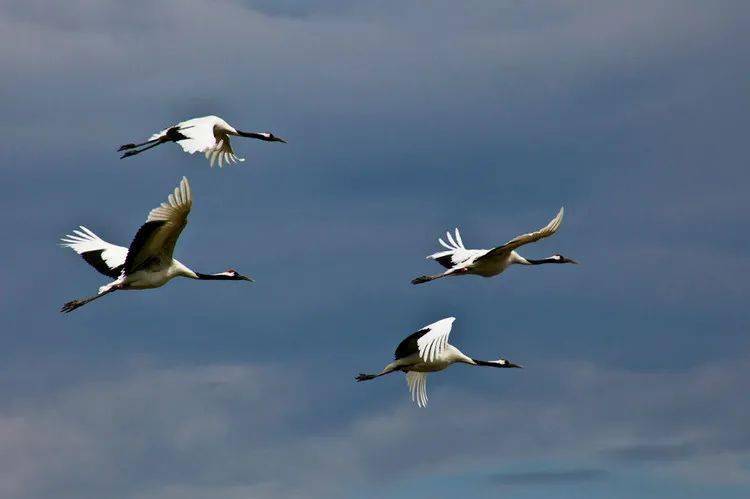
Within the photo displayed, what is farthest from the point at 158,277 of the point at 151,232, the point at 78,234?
the point at 78,234

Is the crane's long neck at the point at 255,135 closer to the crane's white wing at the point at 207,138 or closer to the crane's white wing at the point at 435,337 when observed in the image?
the crane's white wing at the point at 207,138

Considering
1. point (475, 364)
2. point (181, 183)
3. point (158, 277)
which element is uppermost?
point (181, 183)

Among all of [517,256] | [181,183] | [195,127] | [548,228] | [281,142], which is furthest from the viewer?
[281,142]

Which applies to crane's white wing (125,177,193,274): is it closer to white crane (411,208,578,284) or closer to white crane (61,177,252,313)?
white crane (61,177,252,313)

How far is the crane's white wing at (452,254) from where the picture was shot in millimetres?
42312

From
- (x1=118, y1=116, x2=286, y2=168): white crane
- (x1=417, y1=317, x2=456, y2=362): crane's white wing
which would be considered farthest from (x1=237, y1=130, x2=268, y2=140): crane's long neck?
(x1=417, y1=317, x2=456, y2=362): crane's white wing

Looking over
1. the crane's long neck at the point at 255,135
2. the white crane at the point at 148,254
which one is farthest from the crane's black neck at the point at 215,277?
the crane's long neck at the point at 255,135

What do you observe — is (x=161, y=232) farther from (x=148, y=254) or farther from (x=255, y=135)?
(x=255, y=135)

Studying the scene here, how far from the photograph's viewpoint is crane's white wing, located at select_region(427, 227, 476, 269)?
1666 inches

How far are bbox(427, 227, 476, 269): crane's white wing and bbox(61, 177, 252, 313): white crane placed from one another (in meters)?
5.53

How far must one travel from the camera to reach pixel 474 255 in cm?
4209

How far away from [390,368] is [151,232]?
763 centimetres

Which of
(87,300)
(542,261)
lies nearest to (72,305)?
(87,300)

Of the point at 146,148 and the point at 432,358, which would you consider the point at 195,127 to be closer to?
the point at 146,148
